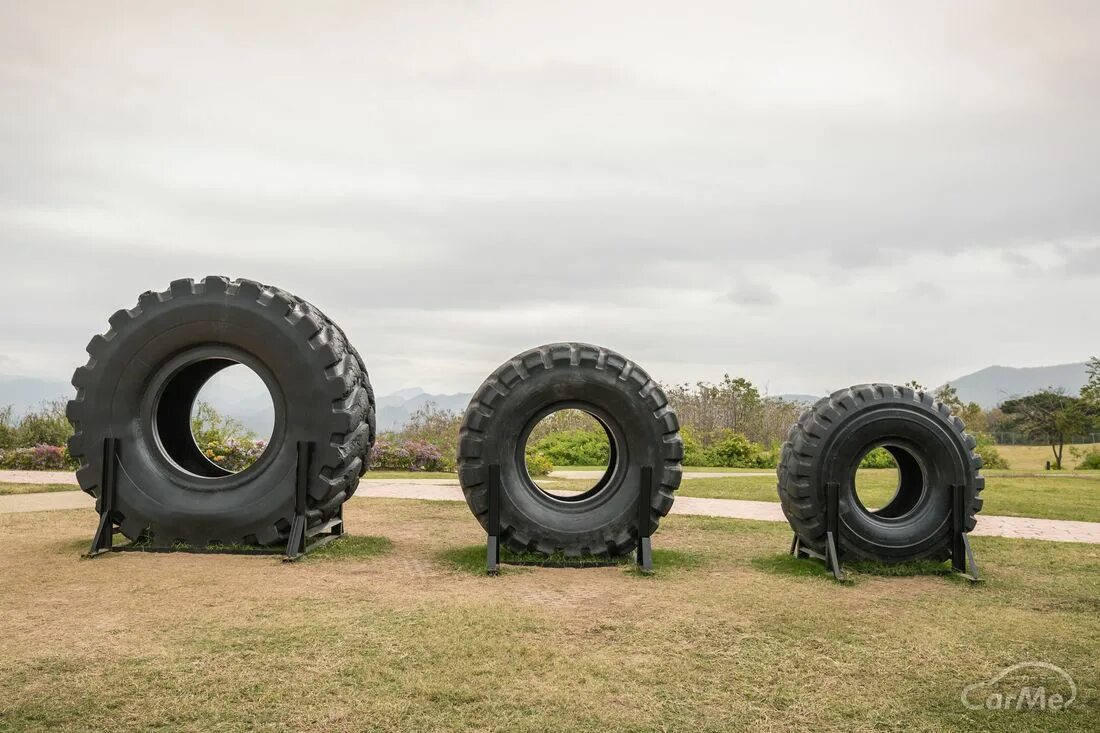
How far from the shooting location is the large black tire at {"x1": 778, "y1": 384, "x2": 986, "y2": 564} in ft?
26.3

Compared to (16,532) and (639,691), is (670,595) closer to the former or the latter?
(639,691)

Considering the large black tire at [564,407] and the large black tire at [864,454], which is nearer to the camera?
the large black tire at [564,407]

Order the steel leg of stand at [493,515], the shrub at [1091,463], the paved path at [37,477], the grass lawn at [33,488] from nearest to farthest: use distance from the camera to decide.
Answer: the steel leg of stand at [493,515] < the grass lawn at [33,488] < the paved path at [37,477] < the shrub at [1091,463]

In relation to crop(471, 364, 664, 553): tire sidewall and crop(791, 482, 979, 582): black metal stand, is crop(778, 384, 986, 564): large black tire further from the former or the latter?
crop(471, 364, 664, 553): tire sidewall

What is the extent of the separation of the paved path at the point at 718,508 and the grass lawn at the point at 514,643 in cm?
270

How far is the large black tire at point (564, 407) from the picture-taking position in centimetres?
790

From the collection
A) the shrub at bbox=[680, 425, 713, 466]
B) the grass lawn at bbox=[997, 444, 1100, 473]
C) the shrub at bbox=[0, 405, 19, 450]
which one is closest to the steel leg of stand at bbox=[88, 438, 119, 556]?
the shrub at bbox=[0, 405, 19, 450]

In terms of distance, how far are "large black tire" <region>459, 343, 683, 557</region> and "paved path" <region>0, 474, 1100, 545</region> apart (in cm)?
414

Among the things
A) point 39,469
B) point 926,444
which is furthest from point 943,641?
point 39,469

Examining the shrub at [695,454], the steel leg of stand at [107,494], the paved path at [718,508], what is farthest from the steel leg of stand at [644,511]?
the shrub at [695,454]

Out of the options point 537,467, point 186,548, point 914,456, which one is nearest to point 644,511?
point 914,456

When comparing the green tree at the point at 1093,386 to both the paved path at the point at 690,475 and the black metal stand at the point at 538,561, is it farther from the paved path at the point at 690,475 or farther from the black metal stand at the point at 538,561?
the black metal stand at the point at 538,561

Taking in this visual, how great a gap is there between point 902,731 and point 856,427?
428 centimetres

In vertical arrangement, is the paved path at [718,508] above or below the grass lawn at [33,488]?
below
